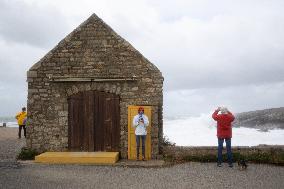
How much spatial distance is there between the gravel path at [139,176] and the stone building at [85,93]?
6.34 feet

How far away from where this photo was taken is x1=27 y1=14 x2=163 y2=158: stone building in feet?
43.7

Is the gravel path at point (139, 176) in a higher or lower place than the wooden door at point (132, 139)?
lower

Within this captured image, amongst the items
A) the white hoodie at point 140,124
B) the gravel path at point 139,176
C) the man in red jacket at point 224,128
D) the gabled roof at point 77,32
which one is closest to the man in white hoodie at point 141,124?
the white hoodie at point 140,124

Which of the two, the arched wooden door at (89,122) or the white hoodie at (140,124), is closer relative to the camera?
the white hoodie at (140,124)

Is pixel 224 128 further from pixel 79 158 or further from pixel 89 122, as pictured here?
pixel 89 122

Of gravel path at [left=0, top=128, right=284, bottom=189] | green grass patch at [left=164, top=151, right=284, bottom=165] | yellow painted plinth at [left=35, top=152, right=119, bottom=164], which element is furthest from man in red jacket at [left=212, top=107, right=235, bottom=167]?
yellow painted plinth at [left=35, top=152, right=119, bottom=164]

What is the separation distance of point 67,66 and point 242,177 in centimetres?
727

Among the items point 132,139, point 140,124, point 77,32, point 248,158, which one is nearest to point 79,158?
point 132,139

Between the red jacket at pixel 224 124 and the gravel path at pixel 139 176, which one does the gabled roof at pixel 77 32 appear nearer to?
the gravel path at pixel 139 176

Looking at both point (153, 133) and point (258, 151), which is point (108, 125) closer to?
point (153, 133)

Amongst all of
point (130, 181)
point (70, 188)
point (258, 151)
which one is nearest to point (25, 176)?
point (70, 188)

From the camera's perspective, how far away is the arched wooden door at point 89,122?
13438mm

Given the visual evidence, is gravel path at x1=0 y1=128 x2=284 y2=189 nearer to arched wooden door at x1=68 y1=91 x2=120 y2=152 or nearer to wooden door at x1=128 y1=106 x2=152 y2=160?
wooden door at x1=128 y1=106 x2=152 y2=160

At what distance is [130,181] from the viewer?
9211 mm
